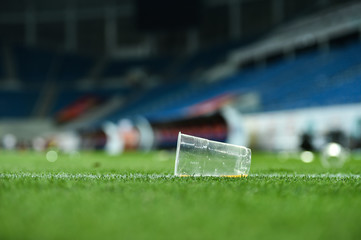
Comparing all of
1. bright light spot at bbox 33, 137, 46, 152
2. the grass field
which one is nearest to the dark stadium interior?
the grass field

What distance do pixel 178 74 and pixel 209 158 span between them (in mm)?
29729

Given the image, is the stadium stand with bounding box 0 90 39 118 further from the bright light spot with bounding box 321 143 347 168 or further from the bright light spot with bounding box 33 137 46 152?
the bright light spot with bounding box 321 143 347 168

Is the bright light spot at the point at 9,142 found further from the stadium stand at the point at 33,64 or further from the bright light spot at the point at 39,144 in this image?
the stadium stand at the point at 33,64

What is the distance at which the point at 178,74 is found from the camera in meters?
35.0

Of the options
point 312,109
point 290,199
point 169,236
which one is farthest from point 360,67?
point 169,236

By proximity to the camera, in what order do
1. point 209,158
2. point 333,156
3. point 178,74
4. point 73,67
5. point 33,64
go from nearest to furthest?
point 209,158, point 333,156, point 178,74, point 33,64, point 73,67

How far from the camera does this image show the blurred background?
60.2ft

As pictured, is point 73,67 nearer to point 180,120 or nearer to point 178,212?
point 180,120

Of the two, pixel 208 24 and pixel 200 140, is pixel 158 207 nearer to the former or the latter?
pixel 200 140

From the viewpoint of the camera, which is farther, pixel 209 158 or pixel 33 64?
pixel 33 64

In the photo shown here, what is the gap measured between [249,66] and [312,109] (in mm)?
12375

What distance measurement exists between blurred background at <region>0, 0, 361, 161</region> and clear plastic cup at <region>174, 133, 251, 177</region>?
987 cm

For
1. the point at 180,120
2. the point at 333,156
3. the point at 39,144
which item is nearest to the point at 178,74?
the point at 39,144

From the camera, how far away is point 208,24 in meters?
35.8
